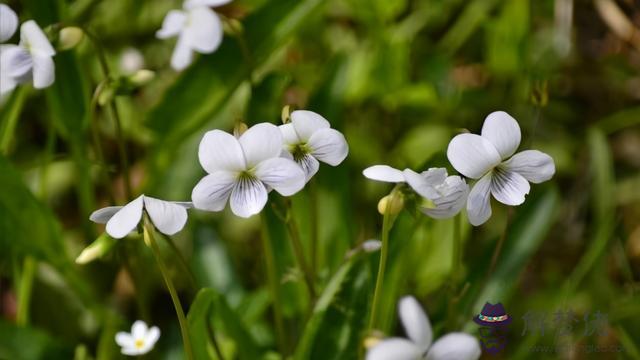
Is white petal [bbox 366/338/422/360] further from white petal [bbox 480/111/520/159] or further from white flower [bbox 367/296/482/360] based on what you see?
white petal [bbox 480/111/520/159]

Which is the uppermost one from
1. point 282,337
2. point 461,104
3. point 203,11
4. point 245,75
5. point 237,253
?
point 203,11

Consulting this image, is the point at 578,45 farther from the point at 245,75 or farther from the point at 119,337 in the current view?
the point at 119,337

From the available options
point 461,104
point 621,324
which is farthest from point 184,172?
point 621,324

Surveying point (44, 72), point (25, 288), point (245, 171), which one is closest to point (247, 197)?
point (245, 171)

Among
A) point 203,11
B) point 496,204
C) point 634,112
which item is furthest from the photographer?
point 634,112

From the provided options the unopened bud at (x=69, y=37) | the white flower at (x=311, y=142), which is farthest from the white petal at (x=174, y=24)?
the white flower at (x=311, y=142)

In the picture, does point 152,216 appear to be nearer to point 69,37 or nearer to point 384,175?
point 384,175

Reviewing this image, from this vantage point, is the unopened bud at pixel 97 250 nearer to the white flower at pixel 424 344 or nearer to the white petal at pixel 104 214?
the white petal at pixel 104 214
